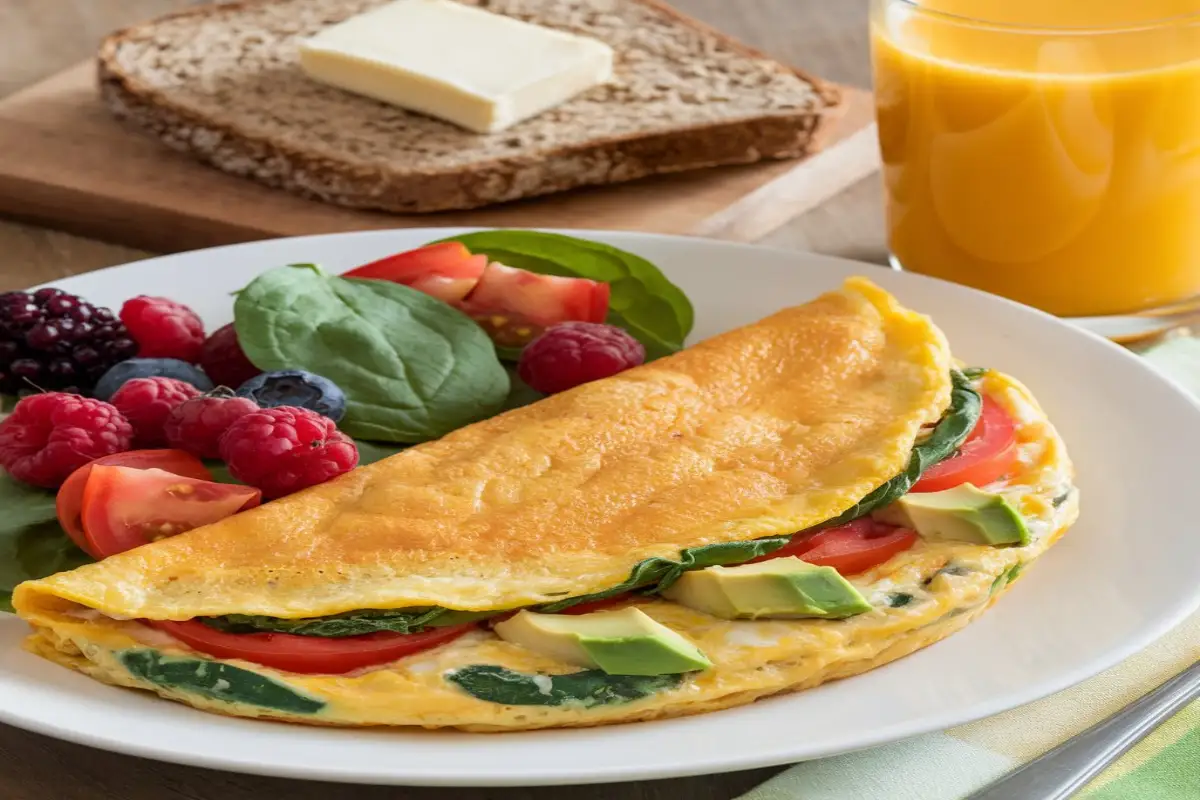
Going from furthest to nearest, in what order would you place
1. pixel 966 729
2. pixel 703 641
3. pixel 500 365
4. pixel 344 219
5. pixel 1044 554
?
pixel 344 219, pixel 500 365, pixel 1044 554, pixel 966 729, pixel 703 641

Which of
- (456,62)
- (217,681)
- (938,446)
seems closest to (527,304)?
(938,446)

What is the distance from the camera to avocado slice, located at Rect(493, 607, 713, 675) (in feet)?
6.49

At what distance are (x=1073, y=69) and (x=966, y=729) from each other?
5.59ft

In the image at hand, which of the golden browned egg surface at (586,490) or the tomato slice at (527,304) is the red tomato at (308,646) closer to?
the golden browned egg surface at (586,490)

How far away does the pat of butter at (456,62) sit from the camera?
4336 mm

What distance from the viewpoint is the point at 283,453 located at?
8.29 ft

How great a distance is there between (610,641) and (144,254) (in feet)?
8.84

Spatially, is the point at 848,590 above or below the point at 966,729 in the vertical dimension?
above

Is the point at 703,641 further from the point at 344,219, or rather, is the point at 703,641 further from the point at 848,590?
the point at 344,219

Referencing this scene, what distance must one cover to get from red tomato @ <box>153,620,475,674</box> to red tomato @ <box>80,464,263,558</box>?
345 millimetres

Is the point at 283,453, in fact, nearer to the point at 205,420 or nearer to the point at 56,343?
the point at 205,420

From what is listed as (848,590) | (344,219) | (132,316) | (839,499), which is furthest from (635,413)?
(344,219)

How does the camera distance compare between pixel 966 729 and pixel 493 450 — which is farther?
pixel 493 450

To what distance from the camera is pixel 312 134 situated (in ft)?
14.1
